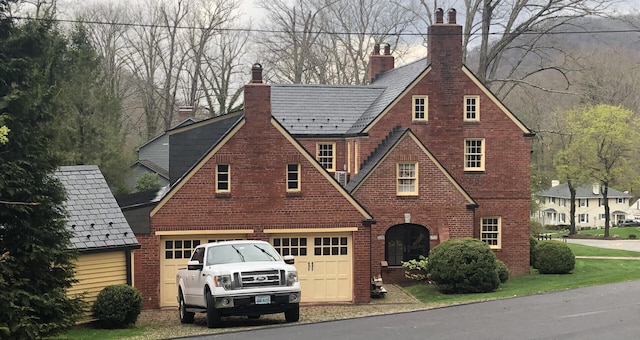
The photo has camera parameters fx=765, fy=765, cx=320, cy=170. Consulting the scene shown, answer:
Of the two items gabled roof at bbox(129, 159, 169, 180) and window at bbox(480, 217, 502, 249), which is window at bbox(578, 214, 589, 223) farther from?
window at bbox(480, 217, 502, 249)

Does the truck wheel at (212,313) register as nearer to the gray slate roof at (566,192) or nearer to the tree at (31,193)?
the tree at (31,193)

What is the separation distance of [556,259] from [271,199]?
1363 centimetres

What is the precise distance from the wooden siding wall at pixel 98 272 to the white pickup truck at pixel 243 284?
12.3ft

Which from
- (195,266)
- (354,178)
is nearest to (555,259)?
(354,178)

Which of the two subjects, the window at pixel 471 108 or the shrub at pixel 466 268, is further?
the window at pixel 471 108

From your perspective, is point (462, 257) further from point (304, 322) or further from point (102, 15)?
point (102, 15)

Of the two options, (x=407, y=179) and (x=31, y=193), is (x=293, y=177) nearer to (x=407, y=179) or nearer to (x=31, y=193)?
(x=407, y=179)

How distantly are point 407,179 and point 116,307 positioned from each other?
1363cm

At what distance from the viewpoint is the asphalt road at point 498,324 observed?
15.6 metres

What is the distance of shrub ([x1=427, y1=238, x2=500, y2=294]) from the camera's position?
Result: 26.0 meters

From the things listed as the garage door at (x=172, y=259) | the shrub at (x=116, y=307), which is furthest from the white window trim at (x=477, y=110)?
the shrub at (x=116, y=307)

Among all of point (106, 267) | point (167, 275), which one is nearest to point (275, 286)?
point (106, 267)

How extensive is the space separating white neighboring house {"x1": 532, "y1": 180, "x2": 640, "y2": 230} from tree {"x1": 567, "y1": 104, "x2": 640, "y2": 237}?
81.8ft

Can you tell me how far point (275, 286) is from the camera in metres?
16.8
